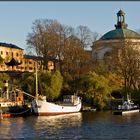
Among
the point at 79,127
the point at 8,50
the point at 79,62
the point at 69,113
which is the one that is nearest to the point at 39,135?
the point at 79,127

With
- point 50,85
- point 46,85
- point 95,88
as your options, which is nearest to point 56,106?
point 50,85

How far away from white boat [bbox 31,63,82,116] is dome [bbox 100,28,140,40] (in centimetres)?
3650

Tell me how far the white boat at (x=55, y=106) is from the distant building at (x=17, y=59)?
74.2 ft

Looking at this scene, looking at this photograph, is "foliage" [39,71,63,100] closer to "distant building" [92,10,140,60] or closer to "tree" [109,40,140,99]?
"tree" [109,40,140,99]

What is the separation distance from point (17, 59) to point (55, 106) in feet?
157

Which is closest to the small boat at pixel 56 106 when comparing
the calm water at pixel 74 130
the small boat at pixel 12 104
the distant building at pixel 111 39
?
the small boat at pixel 12 104

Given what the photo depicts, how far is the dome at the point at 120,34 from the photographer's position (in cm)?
12400

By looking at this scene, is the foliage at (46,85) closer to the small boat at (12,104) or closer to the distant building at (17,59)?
the small boat at (12,104)

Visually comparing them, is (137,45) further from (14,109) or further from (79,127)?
(79,127)

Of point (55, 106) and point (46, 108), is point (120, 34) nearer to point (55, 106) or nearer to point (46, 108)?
point (55, 106)

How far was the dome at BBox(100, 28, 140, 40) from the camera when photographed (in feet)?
407

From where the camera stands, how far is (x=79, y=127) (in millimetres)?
57719

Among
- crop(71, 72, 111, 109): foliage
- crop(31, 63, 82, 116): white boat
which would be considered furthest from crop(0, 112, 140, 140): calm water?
crop(71, 72, 111, 109): foliage

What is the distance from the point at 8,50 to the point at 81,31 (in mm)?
25144
